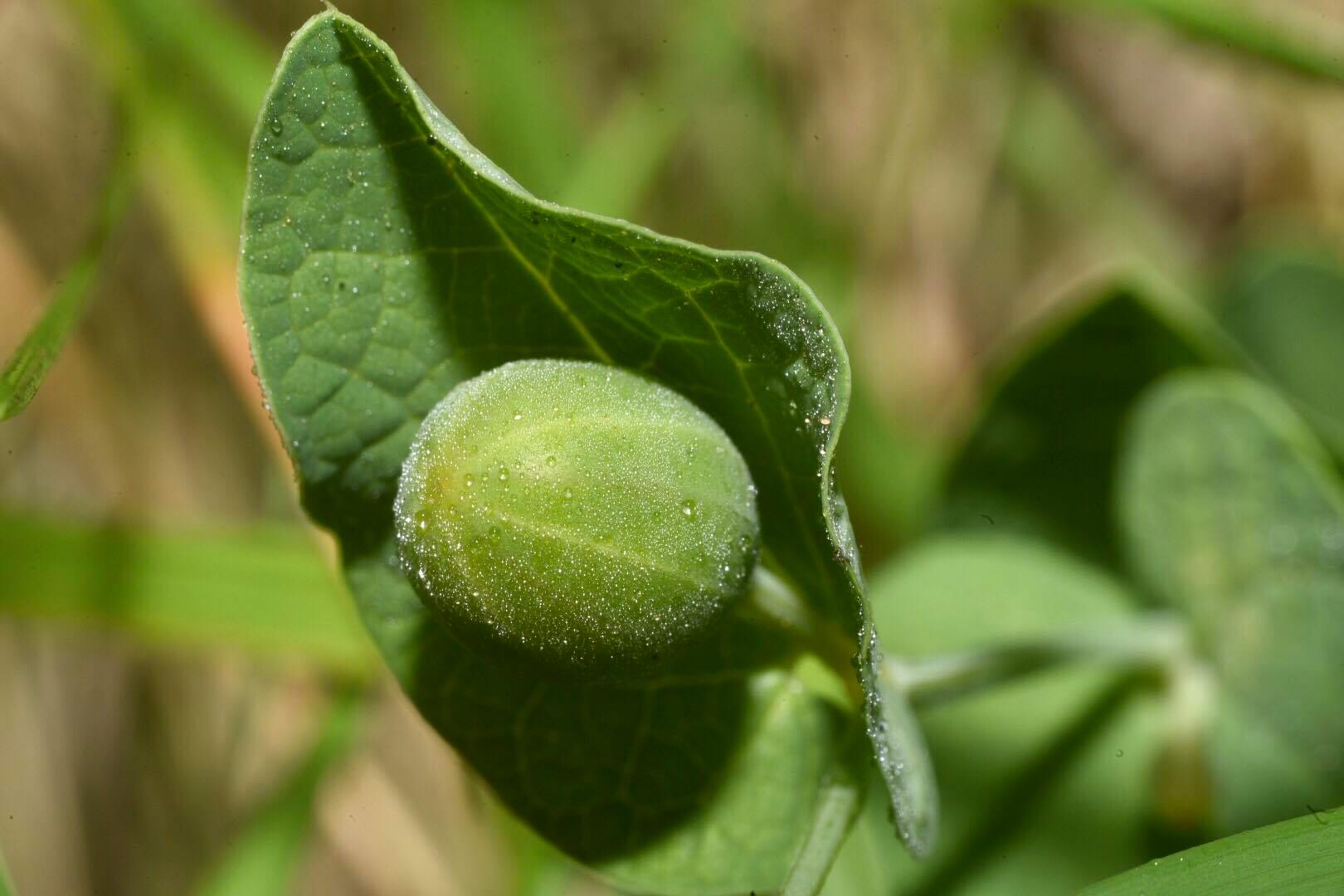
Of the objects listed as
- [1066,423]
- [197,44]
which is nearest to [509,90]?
[197,44]

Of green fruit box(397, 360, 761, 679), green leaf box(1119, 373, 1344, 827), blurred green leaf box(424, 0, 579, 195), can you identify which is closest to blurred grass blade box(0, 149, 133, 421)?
green fruit box(397, 360, 761, 679)

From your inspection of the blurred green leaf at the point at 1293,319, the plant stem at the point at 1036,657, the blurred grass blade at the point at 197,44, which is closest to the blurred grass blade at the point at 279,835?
the plant stem at the point at 1036,657

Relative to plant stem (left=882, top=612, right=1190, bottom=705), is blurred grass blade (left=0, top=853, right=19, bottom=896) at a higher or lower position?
higher

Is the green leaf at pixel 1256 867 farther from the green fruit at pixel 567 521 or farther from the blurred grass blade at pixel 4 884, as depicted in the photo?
the blurred grass blade at pixel 4 884

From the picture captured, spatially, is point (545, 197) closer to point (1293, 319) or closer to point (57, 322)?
point (57, 322)

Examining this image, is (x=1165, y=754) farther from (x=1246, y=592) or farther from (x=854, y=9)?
(x=854, y=9)

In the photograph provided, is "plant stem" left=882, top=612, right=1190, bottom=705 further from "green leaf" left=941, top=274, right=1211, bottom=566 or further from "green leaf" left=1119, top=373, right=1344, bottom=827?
"green leaf" left=941, top=274, right=1211, bottom=566

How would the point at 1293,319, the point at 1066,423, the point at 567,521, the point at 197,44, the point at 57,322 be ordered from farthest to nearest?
the point at 1293,319 < the point at 1066,423 < the point at 197,44 < the point at 57,322 < the point at 567,521

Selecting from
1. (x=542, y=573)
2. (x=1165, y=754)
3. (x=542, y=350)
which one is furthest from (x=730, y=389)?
(x=1165, y=754)
